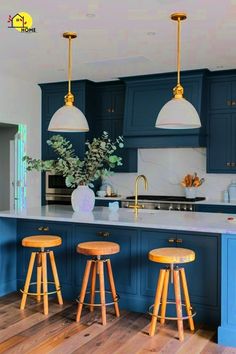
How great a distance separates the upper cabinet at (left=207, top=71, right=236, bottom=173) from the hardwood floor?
2.95 metres

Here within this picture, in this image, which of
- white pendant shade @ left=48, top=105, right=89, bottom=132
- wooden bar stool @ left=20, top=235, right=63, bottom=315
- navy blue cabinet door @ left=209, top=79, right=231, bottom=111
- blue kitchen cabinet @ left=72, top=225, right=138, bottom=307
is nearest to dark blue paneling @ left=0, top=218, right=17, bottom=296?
wooden bar stool @ left=20, top=235, right=63, bottom=315

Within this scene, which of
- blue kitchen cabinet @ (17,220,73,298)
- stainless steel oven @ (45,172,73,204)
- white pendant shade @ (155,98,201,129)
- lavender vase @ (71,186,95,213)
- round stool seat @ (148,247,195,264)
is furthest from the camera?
stainless steel oven @ (45,172,73,204)

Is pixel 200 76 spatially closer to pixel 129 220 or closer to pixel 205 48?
pixel 205 48

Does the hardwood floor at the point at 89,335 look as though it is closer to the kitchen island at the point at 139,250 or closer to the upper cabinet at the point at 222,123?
the kitchen island at the point at 139,250

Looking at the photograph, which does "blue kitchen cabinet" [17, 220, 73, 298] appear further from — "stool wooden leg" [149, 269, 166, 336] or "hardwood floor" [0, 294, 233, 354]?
"stool wooden leg" [149, 269, 166, 336]

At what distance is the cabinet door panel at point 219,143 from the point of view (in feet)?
20.3

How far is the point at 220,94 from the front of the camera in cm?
621

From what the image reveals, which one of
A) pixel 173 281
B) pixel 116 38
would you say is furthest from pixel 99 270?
pixel 116 38

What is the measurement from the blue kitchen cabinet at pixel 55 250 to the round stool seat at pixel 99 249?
0.58 m

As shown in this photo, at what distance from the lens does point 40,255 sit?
4.17 metres

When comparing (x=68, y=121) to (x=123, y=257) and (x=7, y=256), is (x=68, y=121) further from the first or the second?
(x=7, y=256)

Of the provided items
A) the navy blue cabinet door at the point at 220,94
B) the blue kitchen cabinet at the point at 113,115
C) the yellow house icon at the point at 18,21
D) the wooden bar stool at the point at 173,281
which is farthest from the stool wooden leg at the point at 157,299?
the blue kitchen cabinet at the point at 113,115

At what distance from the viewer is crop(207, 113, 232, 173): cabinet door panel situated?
6.18 meters

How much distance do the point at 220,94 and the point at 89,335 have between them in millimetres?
3953
